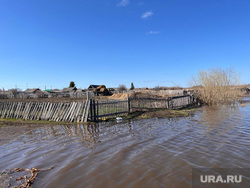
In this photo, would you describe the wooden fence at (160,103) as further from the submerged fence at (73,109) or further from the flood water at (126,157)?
the flood water at (126,157)

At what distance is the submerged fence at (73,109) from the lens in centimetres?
969

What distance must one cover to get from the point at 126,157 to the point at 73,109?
6502 mm

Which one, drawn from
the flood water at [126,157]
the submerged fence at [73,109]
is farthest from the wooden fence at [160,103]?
the flood water at [126,157]

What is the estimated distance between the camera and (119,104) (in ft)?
37.7

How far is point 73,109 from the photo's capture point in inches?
387

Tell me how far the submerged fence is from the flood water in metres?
3.51

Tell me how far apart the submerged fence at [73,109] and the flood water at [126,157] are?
351 centimetres

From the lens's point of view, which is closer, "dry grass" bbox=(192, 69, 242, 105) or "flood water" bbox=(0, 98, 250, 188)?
"flood water" bbox=(0, 98, 250, 188)

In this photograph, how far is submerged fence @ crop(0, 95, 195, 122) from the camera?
31.8ft

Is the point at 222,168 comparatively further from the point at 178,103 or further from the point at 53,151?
the point at 178,103

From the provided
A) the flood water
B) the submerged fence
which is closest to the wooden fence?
the submerged fence

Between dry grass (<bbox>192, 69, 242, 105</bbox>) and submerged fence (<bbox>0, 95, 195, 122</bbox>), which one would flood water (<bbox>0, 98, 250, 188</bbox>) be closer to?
submerged fence (<bbox>0, 95, 195, 122</bbox>)

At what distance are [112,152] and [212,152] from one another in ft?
9.06

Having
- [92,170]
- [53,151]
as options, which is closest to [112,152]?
[92,170]
